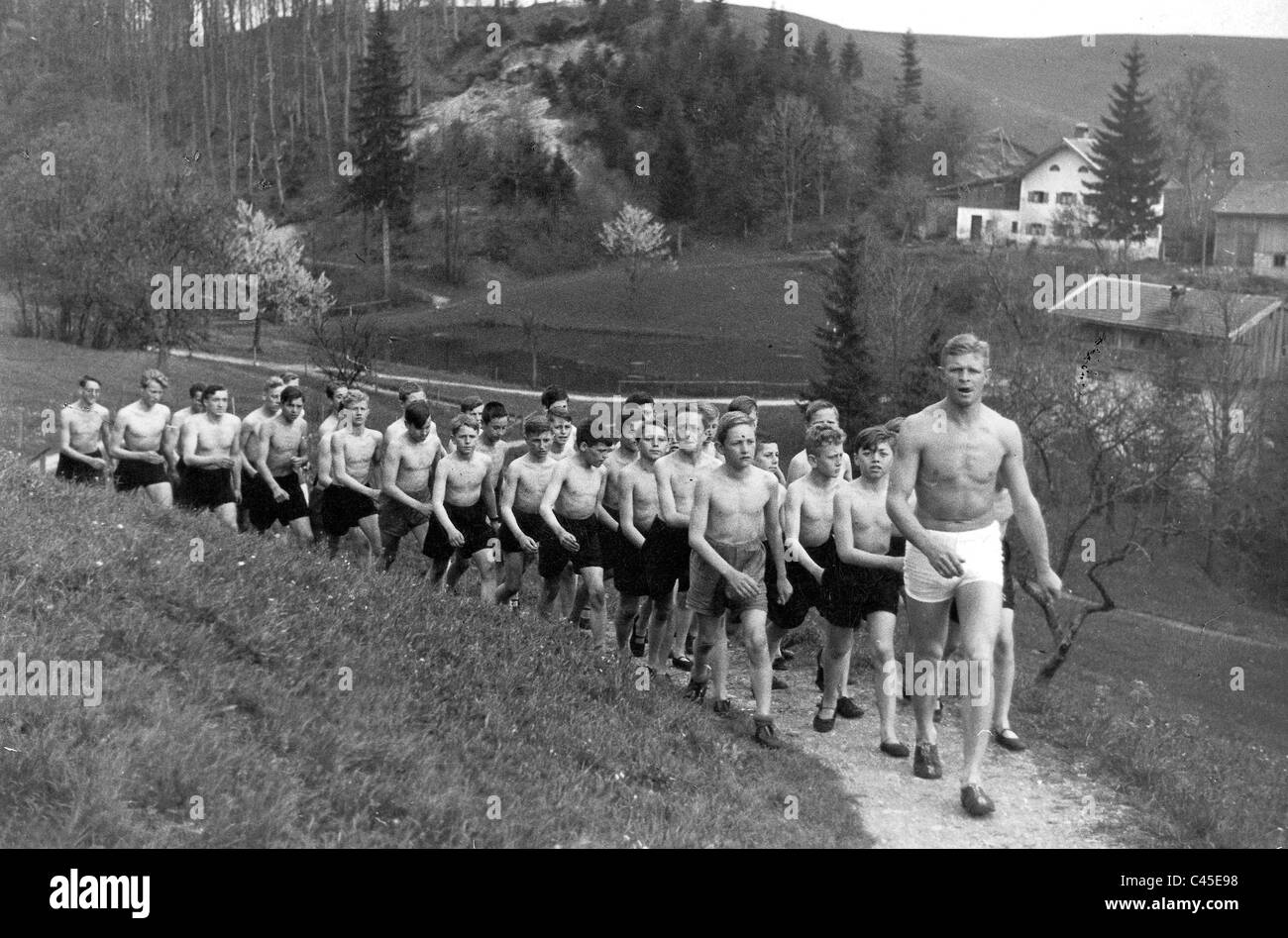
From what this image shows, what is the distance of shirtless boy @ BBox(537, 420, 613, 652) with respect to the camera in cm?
1148

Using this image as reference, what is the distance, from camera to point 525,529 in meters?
11.9

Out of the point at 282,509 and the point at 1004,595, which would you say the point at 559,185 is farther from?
the point at 1004,595

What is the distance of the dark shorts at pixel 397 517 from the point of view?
1259cm

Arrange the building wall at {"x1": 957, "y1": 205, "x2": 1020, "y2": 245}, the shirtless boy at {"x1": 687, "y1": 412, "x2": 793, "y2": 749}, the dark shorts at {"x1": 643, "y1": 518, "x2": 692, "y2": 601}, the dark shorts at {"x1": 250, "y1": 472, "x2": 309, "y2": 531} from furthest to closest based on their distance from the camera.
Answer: the building wall at {"x1": 957, "y1": 205, "x2": 1020, "y2": 245} < the dark shorts at {"x1": 250, "y1": 472, "x2": 309, "y2": 531} < the dark shorts at {"x1": 643, "y1": 518, "x2": 692, "y2": 601} < the shirtless boy at {"x1": 687, "y1": 412, "x2": 793, "y2": 749}

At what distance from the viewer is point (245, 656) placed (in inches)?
297

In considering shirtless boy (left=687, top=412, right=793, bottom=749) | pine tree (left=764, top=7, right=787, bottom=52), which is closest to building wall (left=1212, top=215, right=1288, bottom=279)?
pine tree (left=764, top=7, right=787, bottom=52)

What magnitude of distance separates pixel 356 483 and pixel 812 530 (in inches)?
190

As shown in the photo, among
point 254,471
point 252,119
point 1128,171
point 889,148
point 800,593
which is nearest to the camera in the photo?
point 800,593

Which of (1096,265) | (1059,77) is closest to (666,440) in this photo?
(1096,265)

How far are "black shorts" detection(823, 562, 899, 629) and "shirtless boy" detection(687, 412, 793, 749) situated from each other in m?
0.48

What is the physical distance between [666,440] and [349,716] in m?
4.77

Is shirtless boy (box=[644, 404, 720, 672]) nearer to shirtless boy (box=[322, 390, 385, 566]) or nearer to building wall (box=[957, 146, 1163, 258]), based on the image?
shirtless boy (box=[322, 390, 385, 566])

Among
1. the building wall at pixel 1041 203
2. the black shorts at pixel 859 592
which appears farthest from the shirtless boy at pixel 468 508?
the building wall at pixel 1041 203

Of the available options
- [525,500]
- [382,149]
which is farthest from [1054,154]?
[525,500]
